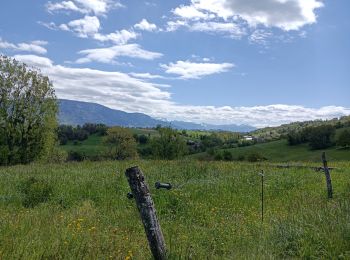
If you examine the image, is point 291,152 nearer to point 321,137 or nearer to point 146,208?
point 321,137

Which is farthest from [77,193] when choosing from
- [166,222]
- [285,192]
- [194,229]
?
[285,192]

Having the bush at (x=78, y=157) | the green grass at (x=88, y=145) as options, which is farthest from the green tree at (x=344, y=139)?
the green grass at (x=88, y=145)

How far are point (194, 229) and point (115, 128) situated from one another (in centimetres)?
10181

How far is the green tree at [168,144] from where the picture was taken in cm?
9725

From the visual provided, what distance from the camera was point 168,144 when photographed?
97875mm

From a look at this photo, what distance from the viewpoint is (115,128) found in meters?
109

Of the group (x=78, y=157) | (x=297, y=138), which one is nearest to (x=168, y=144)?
(x=78, y=157)

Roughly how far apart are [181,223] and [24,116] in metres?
39.5

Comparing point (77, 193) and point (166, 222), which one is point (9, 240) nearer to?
point (166, 222)

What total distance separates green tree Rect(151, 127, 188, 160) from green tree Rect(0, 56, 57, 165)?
5178 cm

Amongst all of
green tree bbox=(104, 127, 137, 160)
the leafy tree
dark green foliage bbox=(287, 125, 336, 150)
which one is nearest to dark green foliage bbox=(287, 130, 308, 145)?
dark green foliage bbox=(287, 125, 336, 150)

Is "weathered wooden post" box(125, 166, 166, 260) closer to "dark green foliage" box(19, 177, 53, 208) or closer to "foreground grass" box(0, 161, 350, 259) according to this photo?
"foreground grass" box(0, 161, 350, 259)

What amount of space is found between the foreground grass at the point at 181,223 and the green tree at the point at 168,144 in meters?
80.4

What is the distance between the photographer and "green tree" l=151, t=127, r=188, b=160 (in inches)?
3829
